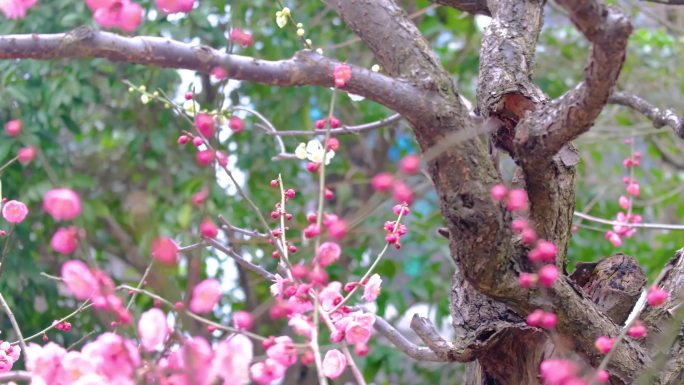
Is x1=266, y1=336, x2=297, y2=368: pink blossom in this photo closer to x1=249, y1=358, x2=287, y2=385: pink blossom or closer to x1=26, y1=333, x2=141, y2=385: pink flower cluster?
x1=249, y1=358, x2=287, y2=385: pink blossom

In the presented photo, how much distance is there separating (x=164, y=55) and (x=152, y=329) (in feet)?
1.11

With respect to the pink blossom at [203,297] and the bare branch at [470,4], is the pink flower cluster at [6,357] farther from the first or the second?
the bare branch at [470,4]

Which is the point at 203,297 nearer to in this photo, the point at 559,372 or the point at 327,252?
the point at 327,252

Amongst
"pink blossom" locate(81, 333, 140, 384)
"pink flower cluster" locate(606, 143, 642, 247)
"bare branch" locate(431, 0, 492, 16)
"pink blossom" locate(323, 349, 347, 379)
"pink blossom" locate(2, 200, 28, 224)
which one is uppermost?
"bare branch" locate(431, 0, 492, 16)

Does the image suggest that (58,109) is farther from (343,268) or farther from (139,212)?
(139,212)

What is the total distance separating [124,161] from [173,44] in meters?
2.65

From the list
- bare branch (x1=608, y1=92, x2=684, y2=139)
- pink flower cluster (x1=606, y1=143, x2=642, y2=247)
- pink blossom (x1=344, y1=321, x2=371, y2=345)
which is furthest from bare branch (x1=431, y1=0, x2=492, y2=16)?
pink blossom (x1=344, y1=321, x2=371, y2=345)

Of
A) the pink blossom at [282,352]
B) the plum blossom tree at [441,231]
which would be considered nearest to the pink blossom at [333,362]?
the plum blossom tree at [441,231]

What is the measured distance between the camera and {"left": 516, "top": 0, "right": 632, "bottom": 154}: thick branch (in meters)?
1.12

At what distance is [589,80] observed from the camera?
120 cm

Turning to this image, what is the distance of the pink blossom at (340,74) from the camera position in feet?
3.92

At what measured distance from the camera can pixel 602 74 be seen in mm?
1184

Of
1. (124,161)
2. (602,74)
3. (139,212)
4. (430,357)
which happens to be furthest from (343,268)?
(139,212)

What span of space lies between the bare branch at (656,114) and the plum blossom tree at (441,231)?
3 cm
